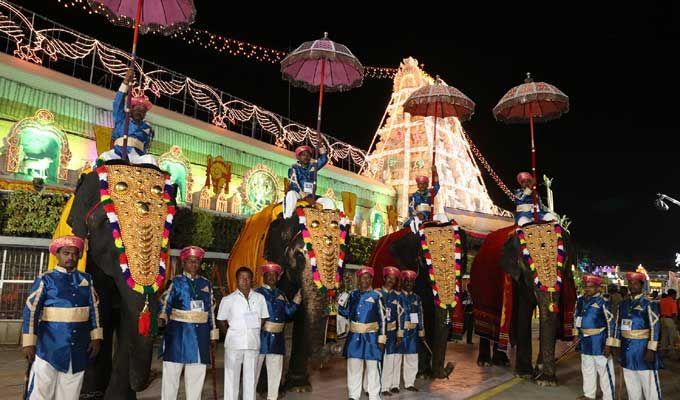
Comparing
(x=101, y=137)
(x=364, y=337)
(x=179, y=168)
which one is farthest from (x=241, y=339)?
(x=179, y=168)

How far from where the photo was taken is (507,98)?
959 centimetres

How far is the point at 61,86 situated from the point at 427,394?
13.1 metres

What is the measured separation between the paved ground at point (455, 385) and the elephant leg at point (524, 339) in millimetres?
245

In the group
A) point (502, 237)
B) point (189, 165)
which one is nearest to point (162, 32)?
point (502, 237)

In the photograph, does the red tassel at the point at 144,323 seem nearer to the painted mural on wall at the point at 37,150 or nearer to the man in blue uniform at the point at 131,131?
the man in blue uniform at the point at 131,131

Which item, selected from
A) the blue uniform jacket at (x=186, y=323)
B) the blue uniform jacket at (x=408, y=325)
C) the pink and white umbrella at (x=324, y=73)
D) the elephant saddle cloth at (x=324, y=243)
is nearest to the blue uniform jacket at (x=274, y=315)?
the elephant saddle cloth at (x=324, y=243)

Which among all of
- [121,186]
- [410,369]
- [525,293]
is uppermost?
[121,186]

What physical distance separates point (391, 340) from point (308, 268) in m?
1.64

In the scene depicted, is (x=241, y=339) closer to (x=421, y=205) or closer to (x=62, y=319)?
(x=62, y=319)

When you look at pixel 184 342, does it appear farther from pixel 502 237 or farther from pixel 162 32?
pixel 502 237

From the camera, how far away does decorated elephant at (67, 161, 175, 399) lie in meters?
4.28

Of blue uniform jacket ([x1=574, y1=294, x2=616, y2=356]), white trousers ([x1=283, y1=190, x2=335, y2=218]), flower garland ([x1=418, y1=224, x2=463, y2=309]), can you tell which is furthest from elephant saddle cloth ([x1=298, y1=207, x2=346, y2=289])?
blue uniform jacket ([x1=574, y1=294, x2=616, y2=356])

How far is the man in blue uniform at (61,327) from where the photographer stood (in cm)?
416

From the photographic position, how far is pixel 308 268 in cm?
623
